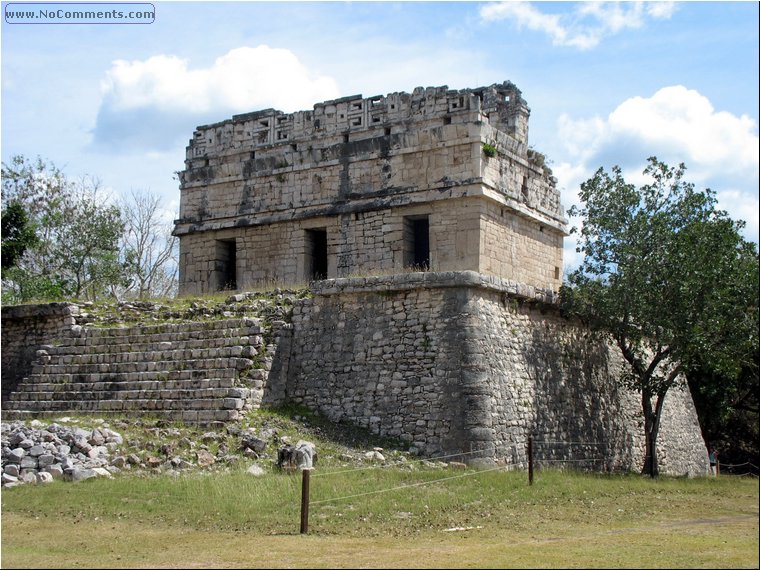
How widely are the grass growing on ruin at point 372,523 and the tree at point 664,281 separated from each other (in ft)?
12.9

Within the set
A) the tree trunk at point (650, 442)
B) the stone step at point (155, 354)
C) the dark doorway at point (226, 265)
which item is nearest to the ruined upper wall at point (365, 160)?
the dark doorway at point (226, 265)

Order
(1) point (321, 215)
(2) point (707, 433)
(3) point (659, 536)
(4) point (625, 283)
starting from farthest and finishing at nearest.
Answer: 1. (2) point (707, 433)
2. (1) point (321, 215)
3. (4) point (625, 283)
4. (3) point (659, 536)

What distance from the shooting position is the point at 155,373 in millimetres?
16641

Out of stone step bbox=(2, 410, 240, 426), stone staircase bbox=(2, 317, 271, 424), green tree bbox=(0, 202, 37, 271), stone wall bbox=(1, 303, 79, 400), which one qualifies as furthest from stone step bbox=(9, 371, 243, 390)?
green tree bbox=(0, 202, 37, 271)

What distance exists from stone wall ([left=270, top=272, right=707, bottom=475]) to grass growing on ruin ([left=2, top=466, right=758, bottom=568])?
1.33m

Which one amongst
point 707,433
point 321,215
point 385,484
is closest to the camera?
point 385,484

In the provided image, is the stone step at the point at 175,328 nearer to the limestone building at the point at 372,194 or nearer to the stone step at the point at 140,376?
the stone step at the point at 140,376

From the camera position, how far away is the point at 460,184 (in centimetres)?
1875

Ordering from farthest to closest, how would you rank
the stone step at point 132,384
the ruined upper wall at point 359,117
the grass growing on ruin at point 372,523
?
the ruined upper wall at point 359,117 → the stone step at point 132,384 → the grass growing on ruin at point 372,523

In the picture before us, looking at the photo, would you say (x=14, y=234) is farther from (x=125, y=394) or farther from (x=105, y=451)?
(x=105, y=451)

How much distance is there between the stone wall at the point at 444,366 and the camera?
1549 cm

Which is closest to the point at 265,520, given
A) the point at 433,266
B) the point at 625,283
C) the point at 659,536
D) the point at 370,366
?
the point at 659,536

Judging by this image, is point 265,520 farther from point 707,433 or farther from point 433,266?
point 707,433

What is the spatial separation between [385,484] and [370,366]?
12.1 feet
